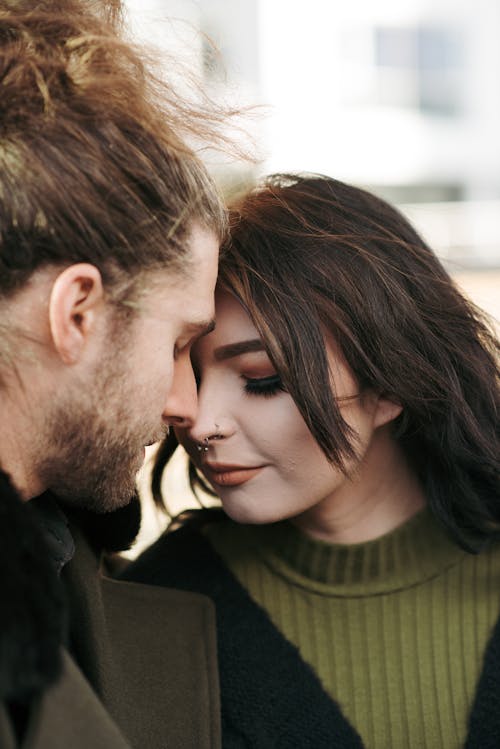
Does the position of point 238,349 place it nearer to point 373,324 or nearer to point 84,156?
point 373,324

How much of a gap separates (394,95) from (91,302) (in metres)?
14.4

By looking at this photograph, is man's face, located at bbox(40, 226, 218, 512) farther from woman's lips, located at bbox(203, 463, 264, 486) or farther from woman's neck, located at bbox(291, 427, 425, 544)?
woman's neck, located at bbox(291, 427, 425, 544)

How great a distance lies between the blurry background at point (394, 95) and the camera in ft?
45.6

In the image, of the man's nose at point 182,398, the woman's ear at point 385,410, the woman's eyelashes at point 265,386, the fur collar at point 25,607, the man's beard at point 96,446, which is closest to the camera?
the fur collar at point 25,607

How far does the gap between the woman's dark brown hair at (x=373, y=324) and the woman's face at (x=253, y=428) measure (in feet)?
0.18

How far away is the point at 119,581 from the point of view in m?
2.20

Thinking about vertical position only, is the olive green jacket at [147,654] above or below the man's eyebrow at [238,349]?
below

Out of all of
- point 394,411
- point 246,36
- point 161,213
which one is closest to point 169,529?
point 394,411

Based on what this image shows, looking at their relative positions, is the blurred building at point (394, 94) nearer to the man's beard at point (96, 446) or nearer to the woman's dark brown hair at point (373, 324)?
the woman's dark brown hair at point (373, 324)

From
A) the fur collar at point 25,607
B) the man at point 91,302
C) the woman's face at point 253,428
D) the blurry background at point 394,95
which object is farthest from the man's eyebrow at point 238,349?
the blurry background at point 394,95

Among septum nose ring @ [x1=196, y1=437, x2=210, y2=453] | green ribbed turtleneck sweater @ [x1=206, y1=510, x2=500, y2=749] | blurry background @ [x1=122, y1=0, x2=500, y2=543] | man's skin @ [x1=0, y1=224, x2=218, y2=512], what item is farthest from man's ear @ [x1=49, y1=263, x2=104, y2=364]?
blurry background @ [x1=122, y1=0, x2=500, y2=543]

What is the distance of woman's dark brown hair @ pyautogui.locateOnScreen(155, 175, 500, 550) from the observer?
2.03 metres

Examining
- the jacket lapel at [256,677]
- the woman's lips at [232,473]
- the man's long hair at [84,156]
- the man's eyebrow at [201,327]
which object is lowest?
the jacket lapel at [256,677]

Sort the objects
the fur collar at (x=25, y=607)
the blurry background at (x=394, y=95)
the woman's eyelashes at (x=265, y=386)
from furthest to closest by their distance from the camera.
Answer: the blurry background at (x=394, y=95)
the woman's eyelashes at (x=265, y=386)
the fur collar at (x=25, y=607)
